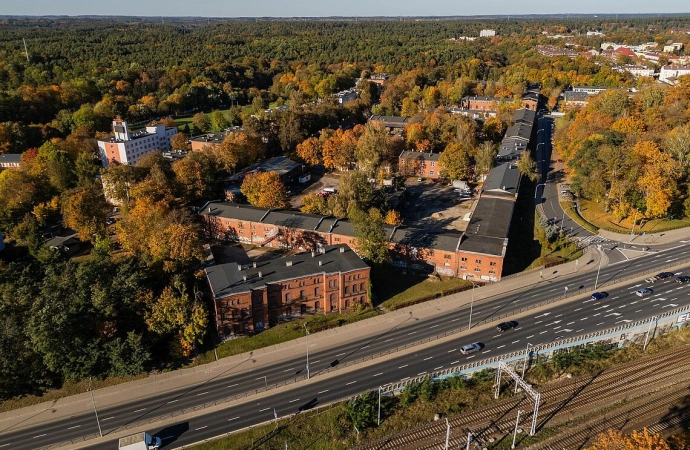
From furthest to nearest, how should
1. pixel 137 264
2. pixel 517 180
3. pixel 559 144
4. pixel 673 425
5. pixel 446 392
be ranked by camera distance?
1. pixel 559 144
2. pixel 517 180
3. pixel 137 264
4. pixel 446 392
5. pixel 673 425

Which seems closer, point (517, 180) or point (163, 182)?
point (163, 182)

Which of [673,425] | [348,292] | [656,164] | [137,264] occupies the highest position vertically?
[656,164]

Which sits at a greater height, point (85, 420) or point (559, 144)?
point (559, 144)

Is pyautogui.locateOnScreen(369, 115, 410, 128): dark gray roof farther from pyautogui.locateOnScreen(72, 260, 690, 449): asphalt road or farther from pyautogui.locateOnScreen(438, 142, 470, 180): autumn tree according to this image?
pyautogui.locateOnScreen(72, 260, 690, 449): asphalt road

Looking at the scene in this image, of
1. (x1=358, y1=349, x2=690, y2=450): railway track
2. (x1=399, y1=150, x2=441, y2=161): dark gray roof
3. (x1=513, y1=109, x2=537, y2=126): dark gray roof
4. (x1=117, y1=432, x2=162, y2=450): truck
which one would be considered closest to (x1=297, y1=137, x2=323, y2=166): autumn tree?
(x1=399, y1=150, x2=441, y2=161): dark gray roof

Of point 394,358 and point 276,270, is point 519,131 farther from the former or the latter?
point 394,358

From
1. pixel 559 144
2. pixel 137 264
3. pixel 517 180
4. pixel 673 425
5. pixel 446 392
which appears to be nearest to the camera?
pixel 673 425

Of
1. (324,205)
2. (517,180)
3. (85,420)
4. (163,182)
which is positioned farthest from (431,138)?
(85,420)

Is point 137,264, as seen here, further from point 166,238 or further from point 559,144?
point 559,144
